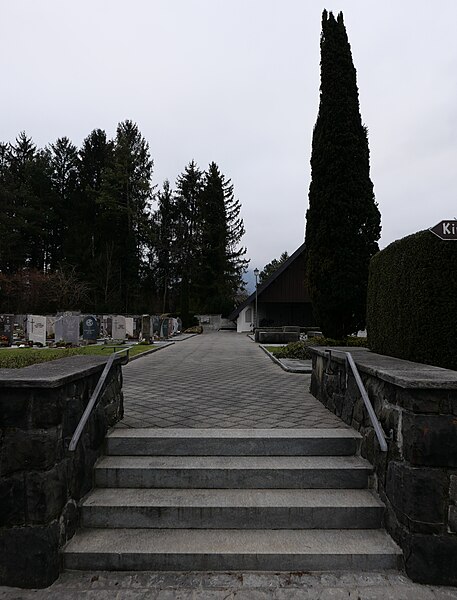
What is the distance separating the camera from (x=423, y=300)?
402cm

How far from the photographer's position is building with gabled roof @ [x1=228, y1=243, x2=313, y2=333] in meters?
27.3

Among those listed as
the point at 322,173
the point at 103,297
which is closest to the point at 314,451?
the point at 322,173

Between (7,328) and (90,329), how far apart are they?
3915 millimetres

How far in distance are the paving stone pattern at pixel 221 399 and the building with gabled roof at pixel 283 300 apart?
59.3 feet

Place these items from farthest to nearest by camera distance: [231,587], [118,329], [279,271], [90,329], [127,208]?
[127,208] < [279,271] < [118,329] < [90,329] < [231,587]

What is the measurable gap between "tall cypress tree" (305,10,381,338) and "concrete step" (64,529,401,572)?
910 cm

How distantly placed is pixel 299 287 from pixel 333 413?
2355cm

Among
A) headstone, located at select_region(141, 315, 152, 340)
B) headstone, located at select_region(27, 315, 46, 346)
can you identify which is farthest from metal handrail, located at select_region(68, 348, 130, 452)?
headstone, located at select_region(141, 315, 152, 340)

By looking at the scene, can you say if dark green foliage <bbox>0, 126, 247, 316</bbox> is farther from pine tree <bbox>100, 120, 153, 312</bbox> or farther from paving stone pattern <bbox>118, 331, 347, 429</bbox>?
paving stone pattern <bbox>118, 331, 347, 429</bbox>

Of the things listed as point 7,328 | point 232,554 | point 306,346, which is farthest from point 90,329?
point 232,554

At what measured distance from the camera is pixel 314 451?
11.7ft

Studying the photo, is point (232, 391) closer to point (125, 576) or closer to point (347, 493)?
point (347, 493)

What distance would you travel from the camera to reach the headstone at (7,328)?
56.7 ft

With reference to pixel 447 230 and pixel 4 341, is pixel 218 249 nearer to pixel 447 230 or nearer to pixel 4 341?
pixel 4 341
